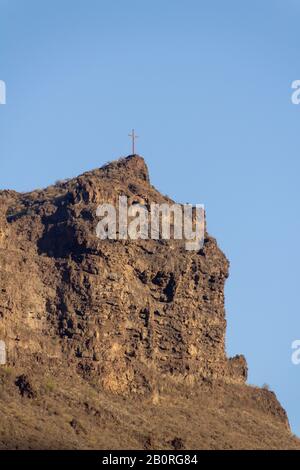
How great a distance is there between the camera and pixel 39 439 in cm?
19925
